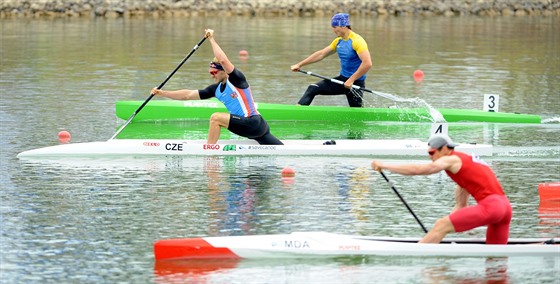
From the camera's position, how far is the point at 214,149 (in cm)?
2055

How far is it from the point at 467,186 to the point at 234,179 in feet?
19.2

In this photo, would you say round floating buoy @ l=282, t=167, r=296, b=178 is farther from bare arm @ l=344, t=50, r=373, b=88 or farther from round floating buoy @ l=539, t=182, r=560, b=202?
bare arm @ l=344, t=50, r=373, b=88

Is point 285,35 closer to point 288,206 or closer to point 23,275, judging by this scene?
point 288,206

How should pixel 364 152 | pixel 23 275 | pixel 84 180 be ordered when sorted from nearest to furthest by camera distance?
pixel 23 275 → pixel 84 180 → pixel 364 152

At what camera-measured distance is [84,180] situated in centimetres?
1867

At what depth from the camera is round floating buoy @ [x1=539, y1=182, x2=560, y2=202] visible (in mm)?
17203

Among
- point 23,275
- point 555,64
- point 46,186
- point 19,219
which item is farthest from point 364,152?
point 555,64

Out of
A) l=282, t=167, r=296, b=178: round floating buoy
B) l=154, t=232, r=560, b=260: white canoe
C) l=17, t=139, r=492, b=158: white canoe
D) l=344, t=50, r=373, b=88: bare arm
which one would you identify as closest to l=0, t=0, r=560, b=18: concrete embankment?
l=344, t=50, r=373, b=88: bare arm

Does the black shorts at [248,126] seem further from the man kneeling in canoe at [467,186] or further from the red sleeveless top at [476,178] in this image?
the red sleeveless top at [476,178]

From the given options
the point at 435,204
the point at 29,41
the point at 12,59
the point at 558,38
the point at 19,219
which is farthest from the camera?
the point at 558,38

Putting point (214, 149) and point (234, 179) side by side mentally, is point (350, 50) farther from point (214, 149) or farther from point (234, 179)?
point (234, 179)

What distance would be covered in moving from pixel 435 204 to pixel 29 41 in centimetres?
2639

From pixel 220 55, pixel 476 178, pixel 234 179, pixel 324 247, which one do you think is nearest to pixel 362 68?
pixel 220 55

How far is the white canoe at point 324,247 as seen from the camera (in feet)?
45.1
